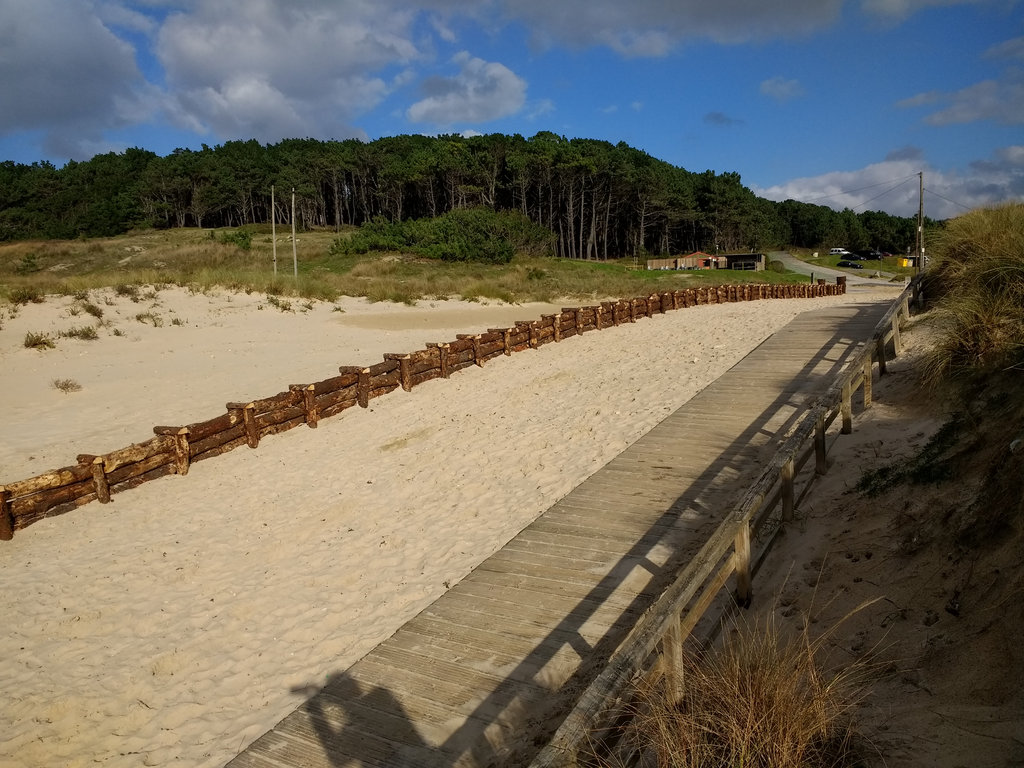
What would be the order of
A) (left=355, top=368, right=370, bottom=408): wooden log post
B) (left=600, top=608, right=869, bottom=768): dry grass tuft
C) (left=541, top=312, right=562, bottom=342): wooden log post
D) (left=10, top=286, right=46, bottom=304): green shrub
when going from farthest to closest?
1. (left=10, top=286, right=46, bottom=304): green shrub
2. (left=541, top=312, right=562, bottom=342): wooden log post
3. (left=355, top=368, right=370, bottom=408): wooden log post
4. (left=600, top=608, right=869, bottom=768): dry grass tuft

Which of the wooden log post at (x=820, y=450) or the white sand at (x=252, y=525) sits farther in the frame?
the wooden log post at (x=820, y=450)

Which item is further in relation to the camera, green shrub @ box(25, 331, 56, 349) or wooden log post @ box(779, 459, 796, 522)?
green shrub @ box(25, 331, 56, 349)

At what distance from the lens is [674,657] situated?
3727 mm

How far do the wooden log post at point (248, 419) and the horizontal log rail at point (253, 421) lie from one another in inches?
0.6

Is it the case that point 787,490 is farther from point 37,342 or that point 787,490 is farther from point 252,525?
point 37,342

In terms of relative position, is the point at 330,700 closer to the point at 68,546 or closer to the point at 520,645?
the point at 520,645

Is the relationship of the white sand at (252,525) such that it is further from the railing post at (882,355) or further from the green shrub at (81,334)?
the railing post at (882,355)

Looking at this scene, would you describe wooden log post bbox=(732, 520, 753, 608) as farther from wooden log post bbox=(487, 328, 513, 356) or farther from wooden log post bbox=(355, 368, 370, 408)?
wooden log post bbox=(487, 328, 513, 356)

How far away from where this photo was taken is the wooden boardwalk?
14.7 ft

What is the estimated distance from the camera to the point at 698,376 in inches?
516

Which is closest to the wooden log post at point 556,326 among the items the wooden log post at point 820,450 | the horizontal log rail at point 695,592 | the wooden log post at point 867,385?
the wooden log post at point 867,385

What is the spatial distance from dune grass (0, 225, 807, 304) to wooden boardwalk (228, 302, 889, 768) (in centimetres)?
2350

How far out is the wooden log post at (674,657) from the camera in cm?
355

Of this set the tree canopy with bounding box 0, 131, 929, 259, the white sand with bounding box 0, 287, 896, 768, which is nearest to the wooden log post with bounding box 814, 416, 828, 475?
the white sand with bounding box 0, 287, 896, 768
